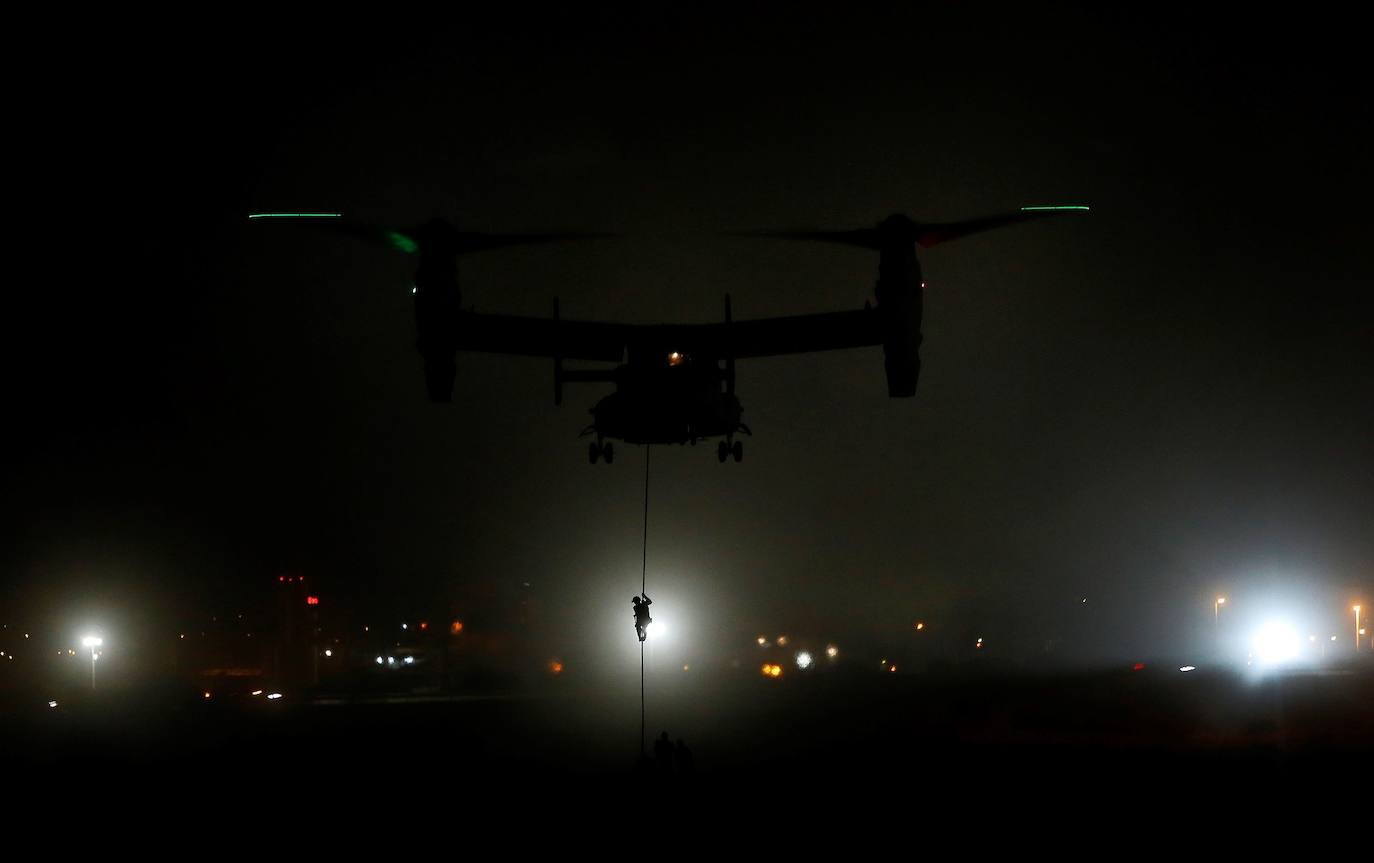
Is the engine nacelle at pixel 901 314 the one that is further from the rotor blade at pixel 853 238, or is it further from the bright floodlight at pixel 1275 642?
the bright floodlight at pixel 1275 642

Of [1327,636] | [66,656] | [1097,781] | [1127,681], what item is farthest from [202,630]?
[1327,636]

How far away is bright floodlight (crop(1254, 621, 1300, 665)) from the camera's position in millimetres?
69062

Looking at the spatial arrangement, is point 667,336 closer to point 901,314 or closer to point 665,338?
point 665,338

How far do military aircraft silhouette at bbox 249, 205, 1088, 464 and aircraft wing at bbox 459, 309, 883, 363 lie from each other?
0.02m

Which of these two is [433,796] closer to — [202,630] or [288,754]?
[288,754]

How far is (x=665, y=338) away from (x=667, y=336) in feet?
0.19

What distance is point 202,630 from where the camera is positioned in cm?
6794

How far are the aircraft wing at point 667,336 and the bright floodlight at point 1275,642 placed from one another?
52.9 metres

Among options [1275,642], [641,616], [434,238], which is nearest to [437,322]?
[434,238]

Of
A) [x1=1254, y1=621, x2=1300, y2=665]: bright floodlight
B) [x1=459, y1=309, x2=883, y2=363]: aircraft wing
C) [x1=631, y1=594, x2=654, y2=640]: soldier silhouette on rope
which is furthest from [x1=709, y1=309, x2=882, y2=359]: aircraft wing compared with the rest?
[x1=1254, y1=621, x2=1300, y2=665]: bright floodlight

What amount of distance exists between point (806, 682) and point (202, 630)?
3788 centimetres

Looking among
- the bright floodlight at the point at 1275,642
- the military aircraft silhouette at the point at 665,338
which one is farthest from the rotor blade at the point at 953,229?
the bright floodlight at the point at 1275,642

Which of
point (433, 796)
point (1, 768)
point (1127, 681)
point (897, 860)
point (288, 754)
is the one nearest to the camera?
point (897, 860)

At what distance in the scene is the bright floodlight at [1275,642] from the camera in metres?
69.1
